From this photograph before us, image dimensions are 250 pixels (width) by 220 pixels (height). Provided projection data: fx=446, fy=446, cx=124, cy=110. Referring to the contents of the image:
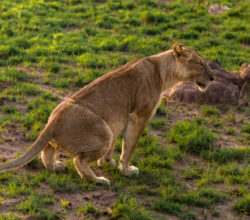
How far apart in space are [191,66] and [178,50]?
0.32 m

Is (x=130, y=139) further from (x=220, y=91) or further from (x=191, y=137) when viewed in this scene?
(x=220, y=91)

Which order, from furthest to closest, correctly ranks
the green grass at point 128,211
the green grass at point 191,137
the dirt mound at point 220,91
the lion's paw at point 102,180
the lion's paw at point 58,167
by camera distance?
1. the dirt mound at point 220,91
2. the green grass at point 191,137
3. the lion's paw at point 58,167
4. the lion's paw at point 102,180
5. the green grass at point 128,211

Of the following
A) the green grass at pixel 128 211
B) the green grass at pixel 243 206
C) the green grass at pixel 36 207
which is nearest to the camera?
the green grass at pixel 36 207

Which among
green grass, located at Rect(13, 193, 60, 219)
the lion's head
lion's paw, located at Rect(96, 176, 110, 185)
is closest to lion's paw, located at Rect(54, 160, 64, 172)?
lion's paw, located at Rect(96, 176, 110, 185)

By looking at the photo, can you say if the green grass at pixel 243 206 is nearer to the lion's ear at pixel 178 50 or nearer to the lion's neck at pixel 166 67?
the lion's neck at pixel 166 67

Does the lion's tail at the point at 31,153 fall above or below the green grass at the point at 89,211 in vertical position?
above

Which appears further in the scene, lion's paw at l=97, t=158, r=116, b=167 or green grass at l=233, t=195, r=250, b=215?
lion's paw at l=97, t=158, r=116, b=167

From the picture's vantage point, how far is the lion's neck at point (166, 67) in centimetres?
676

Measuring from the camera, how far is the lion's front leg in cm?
644

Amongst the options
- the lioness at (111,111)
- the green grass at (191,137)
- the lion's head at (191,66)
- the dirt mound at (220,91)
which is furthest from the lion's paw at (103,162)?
the dirt mound at (220,91)

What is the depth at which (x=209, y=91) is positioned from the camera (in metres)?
8.91

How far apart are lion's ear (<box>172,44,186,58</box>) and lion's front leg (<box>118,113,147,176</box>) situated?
3.71 ft

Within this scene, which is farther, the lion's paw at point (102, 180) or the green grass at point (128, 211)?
the lion's paw at point (102, 180)

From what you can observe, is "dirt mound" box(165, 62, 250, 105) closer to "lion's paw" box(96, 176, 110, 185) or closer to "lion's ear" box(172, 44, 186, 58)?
"lion's ear" box(172, 44, 186, 58)
